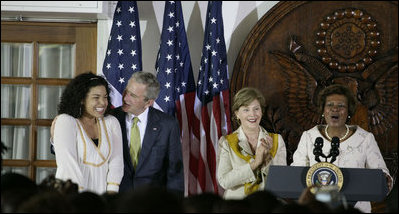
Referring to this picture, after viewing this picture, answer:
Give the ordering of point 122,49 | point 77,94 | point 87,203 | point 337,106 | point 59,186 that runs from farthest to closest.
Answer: point 122,49 < point 337,106 < point 77,94 < point 59,186 < point 87,203

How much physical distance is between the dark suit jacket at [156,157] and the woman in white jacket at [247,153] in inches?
11.6

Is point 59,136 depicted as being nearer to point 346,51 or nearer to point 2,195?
point 2,195

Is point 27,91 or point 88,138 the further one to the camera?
point 27,91

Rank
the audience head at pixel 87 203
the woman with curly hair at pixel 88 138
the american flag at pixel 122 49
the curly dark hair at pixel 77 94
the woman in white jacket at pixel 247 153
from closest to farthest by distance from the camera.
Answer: the audience head at pixel 87 203
the woman with curly hair at pixel 88 138
the curly dark hair at pixel 77 94
the woman in white jacket at pixel 247 153
the american flag at pixel 122 49

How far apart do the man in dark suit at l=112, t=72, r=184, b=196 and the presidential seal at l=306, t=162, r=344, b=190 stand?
4.08 ft

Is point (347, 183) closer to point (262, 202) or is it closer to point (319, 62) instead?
point (262, 202)

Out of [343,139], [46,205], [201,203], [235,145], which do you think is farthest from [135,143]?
[46,205]

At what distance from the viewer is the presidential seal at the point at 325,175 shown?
426 cm

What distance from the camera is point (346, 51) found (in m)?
6.47

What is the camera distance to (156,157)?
530 centimetres

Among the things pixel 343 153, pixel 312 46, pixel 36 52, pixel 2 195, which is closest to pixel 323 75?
pixel 312 46

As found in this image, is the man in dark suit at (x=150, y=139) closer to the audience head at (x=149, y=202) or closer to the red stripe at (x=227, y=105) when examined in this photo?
the red stripe at (x=227, y=105)

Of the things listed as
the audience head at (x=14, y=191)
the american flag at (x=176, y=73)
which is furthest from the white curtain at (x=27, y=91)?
the audience head at (x=14, y=191)

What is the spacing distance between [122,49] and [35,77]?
884mm
